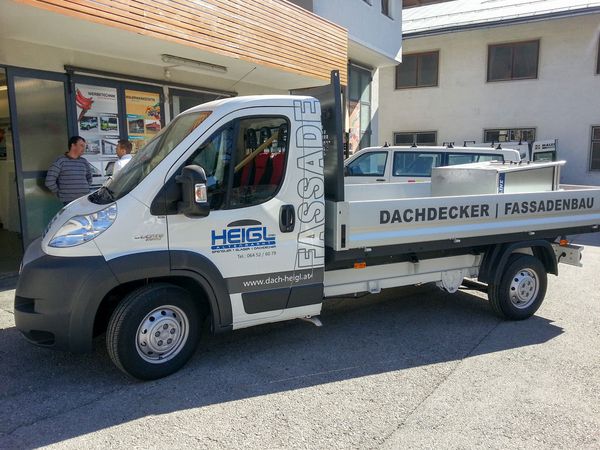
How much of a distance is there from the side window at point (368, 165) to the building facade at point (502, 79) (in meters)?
11.8

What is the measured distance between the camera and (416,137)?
2186cm

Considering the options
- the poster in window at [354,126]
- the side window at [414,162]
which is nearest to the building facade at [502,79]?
the poster in window at [354,126]

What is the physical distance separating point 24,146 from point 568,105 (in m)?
18.5

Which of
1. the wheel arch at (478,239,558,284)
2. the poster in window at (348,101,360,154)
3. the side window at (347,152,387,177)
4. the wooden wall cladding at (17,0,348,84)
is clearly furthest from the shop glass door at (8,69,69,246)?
the poster in window at (348,101,360,154)

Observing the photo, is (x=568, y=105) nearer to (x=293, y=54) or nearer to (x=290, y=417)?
(x=293, y=54)

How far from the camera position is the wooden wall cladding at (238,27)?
6.17 m

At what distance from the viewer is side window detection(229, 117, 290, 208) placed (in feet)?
13.2

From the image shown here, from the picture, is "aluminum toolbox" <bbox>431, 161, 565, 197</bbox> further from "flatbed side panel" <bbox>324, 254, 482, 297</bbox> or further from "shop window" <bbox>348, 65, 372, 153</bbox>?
"shop window" <bbox>348, 65, 372, 153</bbox>

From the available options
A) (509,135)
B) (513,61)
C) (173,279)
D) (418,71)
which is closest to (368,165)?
(173,279)

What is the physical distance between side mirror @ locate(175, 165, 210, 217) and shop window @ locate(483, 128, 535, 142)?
18.5 metres

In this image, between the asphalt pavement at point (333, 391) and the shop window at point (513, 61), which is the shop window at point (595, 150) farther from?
the asphalt pavement at point (333, 391)

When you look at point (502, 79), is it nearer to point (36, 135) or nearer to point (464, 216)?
point (464, 216)

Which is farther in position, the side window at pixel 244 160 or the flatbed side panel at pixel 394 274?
the flatbed side panel at pixel 394 274

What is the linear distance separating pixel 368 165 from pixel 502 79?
1247 cm
